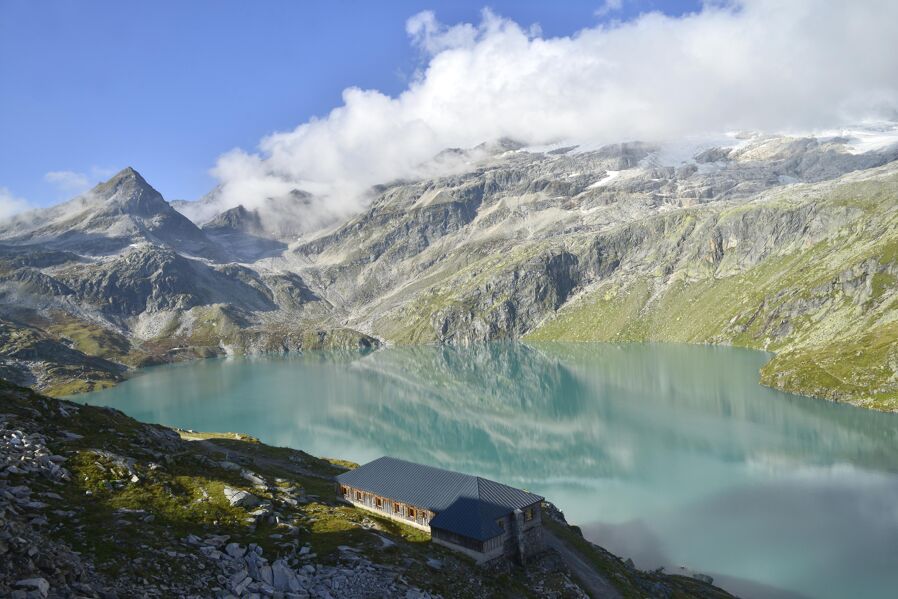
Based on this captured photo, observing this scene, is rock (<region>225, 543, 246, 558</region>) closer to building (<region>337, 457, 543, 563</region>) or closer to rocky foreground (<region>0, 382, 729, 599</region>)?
rocky foreground (<region>0, 382, 729, 599</region>)

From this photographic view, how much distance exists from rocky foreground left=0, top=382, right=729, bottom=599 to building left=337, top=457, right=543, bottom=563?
4.47ft

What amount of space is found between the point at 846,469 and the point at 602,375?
107 metres

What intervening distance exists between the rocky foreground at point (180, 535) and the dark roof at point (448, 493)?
2307 millimetres

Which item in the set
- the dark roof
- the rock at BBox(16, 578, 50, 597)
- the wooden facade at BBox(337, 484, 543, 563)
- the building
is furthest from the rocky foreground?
the dark roof

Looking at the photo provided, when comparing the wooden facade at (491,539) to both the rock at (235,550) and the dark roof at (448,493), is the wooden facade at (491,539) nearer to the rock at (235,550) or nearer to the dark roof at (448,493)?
the dark roof at (448,493)

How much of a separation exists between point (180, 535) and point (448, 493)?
21.2 m

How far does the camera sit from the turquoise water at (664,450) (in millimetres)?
63656

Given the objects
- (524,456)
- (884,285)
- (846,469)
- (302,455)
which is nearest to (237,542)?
(302,455)

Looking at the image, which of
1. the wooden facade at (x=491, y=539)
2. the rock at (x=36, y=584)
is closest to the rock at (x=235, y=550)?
the rock at (x=36, y=584)

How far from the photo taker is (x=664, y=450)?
4144 inches

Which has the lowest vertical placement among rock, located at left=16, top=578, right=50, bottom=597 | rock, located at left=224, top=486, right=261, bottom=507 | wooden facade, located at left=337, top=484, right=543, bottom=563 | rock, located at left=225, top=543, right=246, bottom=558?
wooden facade, located at left=337, top=484, right=543, bottom=563

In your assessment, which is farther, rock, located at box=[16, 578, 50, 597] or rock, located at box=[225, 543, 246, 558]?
rock, located at box=[225, 543, 246, 558]

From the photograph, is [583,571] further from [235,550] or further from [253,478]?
[235,550]

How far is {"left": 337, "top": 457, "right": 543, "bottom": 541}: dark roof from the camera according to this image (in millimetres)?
43906
